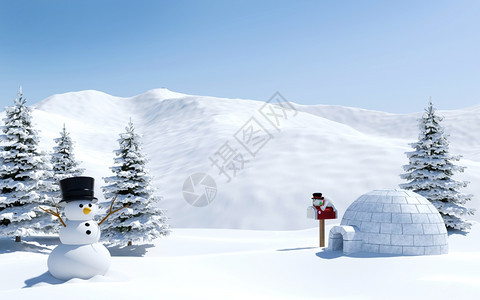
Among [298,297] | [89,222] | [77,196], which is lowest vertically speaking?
[298,297]

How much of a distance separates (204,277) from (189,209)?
2032 centimetres

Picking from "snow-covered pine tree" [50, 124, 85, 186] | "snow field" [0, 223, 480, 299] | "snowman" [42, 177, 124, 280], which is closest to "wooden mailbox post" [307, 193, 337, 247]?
"snow field" [0, 223, 480, 299]

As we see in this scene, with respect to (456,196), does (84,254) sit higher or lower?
lower

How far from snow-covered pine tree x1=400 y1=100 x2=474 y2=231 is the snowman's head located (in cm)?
1682

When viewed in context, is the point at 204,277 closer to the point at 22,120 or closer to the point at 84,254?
the point at 84,254

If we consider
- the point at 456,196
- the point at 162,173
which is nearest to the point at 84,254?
the point at 456,196

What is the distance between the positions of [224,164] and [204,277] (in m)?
27.3

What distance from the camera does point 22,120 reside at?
19.1m

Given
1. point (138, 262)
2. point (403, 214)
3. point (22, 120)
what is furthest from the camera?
point (22, 120)

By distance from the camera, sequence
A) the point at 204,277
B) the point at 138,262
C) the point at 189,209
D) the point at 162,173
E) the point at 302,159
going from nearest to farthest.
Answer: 1. the point at 204,277
2. the point at 138,262
3. the point at 189,209
4. the point at 302,159
5. the point at 162,173

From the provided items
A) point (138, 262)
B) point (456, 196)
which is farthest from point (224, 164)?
point (138, 262)

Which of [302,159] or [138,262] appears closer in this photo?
[138,262]

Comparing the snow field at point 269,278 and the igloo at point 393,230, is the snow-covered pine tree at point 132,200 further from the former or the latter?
the igloo at point 393,230

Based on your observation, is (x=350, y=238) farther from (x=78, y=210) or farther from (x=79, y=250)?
(x=78, y=210)
